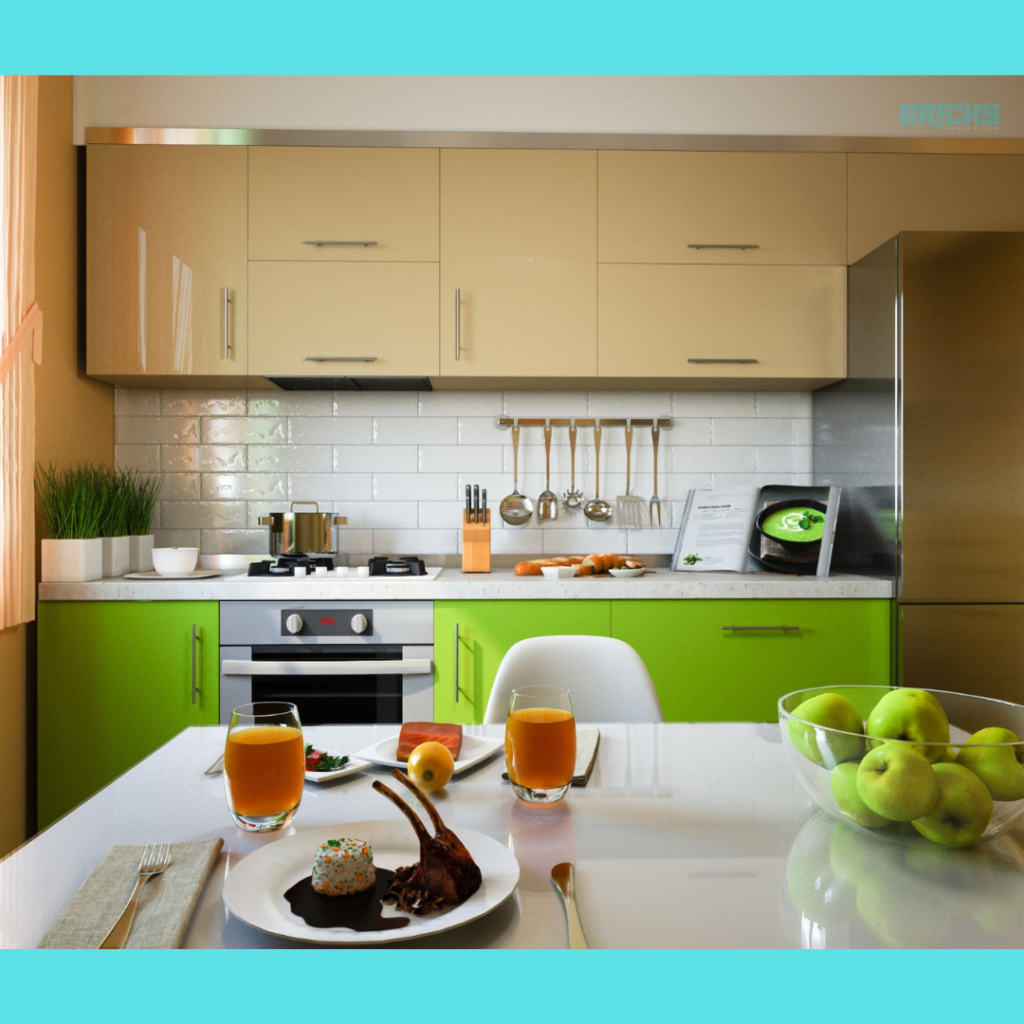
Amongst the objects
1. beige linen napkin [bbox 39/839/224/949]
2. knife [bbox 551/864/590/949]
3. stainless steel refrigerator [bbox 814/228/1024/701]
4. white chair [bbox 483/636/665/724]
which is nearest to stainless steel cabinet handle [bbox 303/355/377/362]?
white chair [bbox 483/636/665/724]

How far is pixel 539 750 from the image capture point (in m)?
0.97

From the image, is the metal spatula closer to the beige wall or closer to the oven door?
the oven door

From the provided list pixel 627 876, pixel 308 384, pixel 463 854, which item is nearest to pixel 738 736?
pixel 627 876

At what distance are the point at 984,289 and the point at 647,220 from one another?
111 cm

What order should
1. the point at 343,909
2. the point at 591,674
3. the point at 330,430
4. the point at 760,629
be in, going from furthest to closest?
the point at 330,430 → the point at 760,629 → the point at 591,674 → the point at 343,909

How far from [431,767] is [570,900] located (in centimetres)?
A: 35

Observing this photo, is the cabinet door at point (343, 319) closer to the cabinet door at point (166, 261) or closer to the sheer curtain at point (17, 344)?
the cabinet door at point (166, 261)

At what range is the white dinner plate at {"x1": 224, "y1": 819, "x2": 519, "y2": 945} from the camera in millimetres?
666

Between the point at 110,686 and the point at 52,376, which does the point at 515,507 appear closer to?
the point at 110,686

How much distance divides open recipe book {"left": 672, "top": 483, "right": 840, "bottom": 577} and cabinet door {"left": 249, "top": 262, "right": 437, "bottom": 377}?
1.20 metres

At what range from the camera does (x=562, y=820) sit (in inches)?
37.0

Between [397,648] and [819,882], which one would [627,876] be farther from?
[397,648]

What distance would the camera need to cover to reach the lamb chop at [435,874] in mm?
711

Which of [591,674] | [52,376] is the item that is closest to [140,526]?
[52,376]
